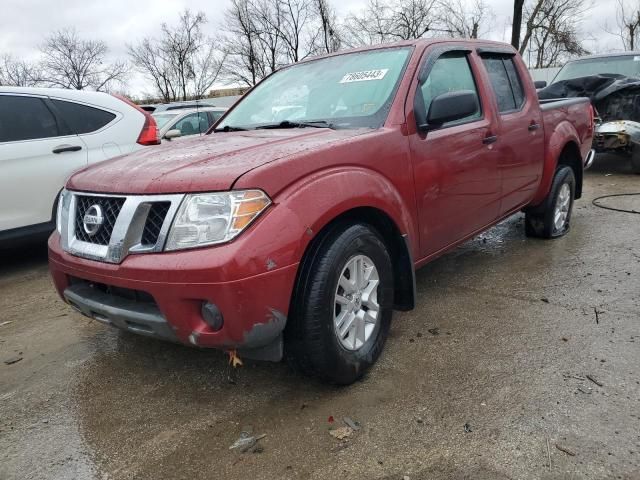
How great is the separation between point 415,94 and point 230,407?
6.54 feet

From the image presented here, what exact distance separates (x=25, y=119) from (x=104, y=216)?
3.11 m

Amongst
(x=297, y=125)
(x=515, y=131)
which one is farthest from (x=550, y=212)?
(x=297, y=125)

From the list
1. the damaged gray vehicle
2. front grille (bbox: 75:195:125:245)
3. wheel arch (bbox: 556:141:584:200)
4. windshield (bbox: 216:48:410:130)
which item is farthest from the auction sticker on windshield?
the damaged gray vehicle

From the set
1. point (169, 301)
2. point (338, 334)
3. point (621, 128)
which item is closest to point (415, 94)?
point (338, 334)

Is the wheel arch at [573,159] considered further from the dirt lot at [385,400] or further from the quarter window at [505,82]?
the dirt lot at [385,400]

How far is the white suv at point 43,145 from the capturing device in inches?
181

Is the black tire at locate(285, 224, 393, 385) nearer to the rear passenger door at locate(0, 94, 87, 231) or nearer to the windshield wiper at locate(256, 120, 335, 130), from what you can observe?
the windshield wiper at locate(256, 120, 335, 130)

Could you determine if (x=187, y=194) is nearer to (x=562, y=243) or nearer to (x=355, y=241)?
(x=355, y=241)

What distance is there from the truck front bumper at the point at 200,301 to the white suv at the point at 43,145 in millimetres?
2867

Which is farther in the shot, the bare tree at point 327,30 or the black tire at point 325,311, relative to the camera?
the bare tree at point 327,30

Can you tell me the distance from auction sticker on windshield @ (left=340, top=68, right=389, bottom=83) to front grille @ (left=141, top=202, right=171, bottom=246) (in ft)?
5.15

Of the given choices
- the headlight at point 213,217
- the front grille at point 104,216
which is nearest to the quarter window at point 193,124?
the front grille at point 104,216

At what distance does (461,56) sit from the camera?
3.67m

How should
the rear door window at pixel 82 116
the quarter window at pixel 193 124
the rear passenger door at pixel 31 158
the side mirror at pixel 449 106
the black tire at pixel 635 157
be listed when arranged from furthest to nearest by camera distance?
the quarter window at pixel 193 124 → the black tire at pixel 635 157 → the rear door window at pixel 82 116 → the rear passenger door at pixel 31 158 → the side mirror at pixel 449 106
